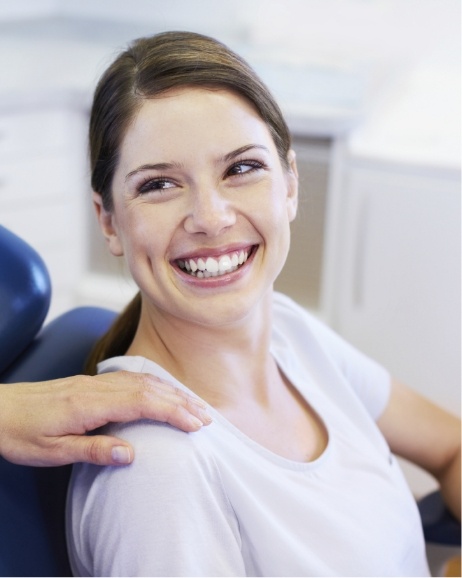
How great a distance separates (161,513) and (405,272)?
161 cm

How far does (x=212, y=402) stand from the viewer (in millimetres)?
1151

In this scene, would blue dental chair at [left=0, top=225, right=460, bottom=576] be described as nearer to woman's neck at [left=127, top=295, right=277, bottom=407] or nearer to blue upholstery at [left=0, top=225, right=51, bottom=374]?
blue upholstery at [left=0, top=225, right=51, bottom=374]

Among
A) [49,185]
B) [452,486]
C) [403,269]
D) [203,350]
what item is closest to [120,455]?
[203,350]

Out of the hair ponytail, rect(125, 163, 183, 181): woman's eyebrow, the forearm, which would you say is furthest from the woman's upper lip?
the forearm

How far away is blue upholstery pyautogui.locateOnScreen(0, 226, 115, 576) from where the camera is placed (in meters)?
1.05

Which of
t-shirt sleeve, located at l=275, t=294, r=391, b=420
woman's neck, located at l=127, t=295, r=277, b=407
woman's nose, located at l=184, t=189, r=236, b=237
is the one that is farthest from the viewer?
t-shirt sleeve, located at l=275, t=294, r=391, b=420

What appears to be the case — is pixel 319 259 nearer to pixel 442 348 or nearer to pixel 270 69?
pixel 442 348

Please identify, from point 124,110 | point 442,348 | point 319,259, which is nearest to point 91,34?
point 319,259

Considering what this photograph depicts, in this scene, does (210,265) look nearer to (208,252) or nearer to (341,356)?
(208,252)

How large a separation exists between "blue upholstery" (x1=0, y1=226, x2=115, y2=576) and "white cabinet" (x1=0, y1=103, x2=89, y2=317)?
152cm

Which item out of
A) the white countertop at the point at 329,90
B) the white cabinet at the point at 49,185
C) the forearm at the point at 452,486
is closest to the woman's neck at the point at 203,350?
the forearm at the point at 452,486

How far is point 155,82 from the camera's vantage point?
106cm

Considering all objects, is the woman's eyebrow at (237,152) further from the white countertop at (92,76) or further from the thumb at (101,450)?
the white countertop at (92,76)

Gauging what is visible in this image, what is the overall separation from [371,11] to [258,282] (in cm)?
203
